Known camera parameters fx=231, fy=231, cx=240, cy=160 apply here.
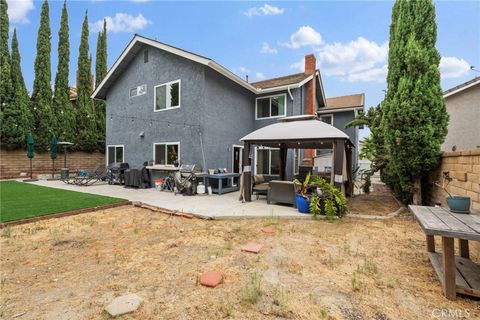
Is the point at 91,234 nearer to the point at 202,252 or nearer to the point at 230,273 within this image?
the point at 202,252

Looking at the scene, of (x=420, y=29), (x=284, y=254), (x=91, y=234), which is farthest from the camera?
(x=420, y=29)

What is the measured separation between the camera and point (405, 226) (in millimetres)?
5340

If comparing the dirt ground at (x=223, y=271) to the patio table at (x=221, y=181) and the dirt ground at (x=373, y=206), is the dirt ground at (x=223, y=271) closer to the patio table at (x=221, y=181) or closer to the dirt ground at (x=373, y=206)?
the dirt ground at (x=373, y=206)

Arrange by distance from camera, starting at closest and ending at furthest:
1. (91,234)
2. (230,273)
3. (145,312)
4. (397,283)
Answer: (145,312)
(397,283)
(230,273)
(91,234)

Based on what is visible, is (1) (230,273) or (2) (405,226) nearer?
(1) (230,273)

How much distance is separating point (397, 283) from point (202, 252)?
2778 mm

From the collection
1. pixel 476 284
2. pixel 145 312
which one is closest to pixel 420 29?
pixel 476 284

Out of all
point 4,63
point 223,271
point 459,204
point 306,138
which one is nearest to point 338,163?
point 306,138

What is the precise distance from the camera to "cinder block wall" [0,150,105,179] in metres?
13.8

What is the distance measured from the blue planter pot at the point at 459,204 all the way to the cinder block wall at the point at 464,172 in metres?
1.23

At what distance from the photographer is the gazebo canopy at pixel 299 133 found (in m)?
6.64

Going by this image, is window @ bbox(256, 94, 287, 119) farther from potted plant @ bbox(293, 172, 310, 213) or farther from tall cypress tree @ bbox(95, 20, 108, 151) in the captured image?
tall cypress tree @ bbox(95, 20, 108, 151)

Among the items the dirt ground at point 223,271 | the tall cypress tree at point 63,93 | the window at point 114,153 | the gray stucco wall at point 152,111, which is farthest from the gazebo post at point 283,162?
the tall cypress tree at point 63,93

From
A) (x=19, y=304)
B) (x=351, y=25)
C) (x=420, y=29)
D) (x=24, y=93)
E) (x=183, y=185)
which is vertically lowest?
(x=19, y=304)
